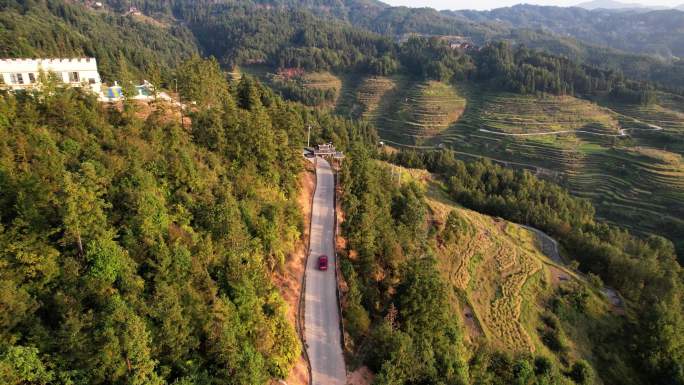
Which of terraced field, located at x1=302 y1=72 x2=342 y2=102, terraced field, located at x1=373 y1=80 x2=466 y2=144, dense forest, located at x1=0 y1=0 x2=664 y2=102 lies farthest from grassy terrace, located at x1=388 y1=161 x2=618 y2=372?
terraced field, located at x1=302 y1=72 x2=342 y2=102

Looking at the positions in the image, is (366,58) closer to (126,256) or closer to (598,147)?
(598,147)

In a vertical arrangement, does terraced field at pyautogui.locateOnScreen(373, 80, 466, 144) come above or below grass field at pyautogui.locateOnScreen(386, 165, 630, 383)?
above

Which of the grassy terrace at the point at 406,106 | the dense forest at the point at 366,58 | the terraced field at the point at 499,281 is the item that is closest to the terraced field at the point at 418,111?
the grassy terrace at the point at 406,106

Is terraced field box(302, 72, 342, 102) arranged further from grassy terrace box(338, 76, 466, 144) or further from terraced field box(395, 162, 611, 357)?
terraced field box(395, 162, 611, 357)

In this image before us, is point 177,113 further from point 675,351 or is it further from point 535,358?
point 675,351

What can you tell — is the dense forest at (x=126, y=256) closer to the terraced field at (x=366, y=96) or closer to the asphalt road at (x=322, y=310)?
the asphalt road at (x=322, y=310)

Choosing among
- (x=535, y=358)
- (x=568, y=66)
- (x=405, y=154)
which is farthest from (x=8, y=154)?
(x=568, y=66)
